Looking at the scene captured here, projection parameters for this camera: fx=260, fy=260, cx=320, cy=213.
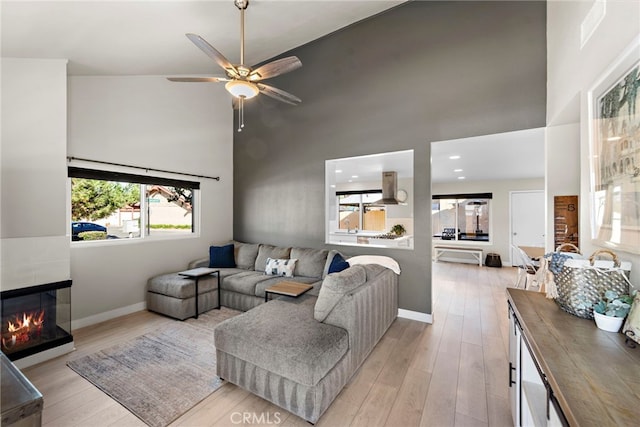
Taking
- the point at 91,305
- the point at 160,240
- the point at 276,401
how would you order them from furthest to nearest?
1. the point at 160,240
2. the point at 91,305
3. the point at 276,401

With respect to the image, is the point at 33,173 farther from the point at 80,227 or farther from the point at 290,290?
the point at 290,290

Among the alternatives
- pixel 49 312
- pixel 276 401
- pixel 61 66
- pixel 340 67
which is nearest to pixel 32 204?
pixel 49 312

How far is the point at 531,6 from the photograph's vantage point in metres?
2.88

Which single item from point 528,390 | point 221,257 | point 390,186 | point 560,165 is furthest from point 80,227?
point 390,186

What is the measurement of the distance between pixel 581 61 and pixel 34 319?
5.10 meters

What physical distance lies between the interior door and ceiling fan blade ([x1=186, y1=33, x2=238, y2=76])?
310 inches

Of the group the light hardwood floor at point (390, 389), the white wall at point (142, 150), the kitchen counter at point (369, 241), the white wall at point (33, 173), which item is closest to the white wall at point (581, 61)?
the light hardwood floor at point (390, 389)

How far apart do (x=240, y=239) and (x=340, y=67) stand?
3.71 meters

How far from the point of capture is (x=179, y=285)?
350cm

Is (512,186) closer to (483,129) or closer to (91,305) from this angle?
(483,129)

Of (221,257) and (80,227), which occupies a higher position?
(80,227)

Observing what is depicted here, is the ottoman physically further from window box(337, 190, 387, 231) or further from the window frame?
window box(337, 190, 387, 231)

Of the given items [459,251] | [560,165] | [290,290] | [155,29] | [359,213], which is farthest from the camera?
[359,213]

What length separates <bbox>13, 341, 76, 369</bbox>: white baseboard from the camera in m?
2.39
